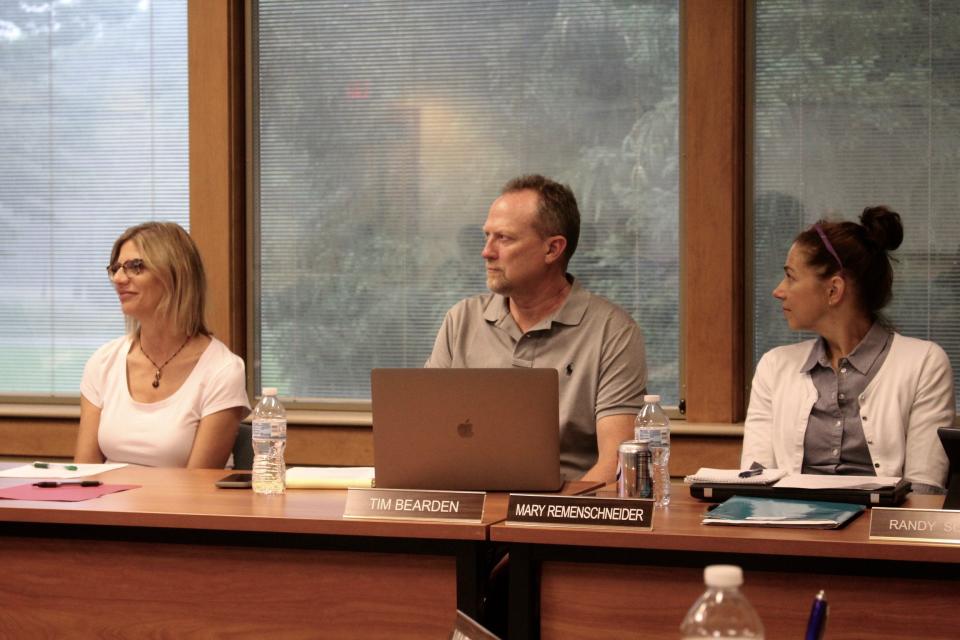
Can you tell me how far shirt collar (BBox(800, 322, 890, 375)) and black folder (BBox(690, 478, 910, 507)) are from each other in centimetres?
69

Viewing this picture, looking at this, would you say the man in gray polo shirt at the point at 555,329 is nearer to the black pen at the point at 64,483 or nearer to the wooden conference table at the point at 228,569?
the wooden conference table at the point at 228,569

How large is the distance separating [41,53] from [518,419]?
336 cm

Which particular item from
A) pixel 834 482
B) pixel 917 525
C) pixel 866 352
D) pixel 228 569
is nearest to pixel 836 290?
pixel 866 352

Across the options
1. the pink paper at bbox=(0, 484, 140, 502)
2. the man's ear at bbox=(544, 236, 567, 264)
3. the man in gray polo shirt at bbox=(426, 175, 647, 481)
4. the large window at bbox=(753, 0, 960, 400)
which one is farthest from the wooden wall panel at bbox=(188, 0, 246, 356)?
the large window at bbox=(753, 0, 960, 400)

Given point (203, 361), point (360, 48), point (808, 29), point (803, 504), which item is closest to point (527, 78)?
point (360, 48)

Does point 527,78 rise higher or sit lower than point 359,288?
higher

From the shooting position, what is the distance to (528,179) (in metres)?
3.27

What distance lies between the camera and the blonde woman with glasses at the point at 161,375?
10.4 feet

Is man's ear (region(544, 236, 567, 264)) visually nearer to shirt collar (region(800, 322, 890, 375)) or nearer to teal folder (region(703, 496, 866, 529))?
shirt collar (region(800, 322, 890, 375))

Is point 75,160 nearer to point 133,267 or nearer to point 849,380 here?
point 133,267

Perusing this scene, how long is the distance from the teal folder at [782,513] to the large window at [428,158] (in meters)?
1.94

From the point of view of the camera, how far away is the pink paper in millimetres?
2447

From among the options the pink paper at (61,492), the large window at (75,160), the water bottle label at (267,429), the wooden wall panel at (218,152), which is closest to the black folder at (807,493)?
the water bottle label at (267,429)

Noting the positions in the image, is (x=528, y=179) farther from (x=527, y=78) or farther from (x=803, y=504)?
(x=803, y=504)
